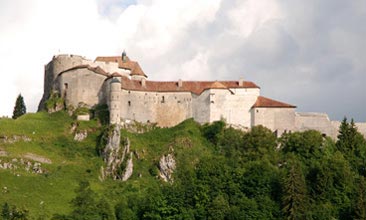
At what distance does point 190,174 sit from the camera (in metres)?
107

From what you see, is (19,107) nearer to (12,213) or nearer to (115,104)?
(115,104)

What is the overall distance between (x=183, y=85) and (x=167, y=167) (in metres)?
15.0

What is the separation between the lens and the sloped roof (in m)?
123

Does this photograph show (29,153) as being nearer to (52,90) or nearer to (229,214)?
(52,90)

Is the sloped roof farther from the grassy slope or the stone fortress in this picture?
the grassy slope

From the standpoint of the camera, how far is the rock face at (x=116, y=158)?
11389 cm

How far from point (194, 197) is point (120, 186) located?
37.2 ft

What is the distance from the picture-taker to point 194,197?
340 ft

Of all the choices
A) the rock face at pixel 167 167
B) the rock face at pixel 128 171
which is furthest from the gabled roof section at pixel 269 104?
the rock face at pixel 128 171

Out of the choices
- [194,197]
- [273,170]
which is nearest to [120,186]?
[194,197]

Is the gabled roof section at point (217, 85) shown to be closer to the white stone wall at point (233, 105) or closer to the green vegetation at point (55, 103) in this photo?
the white stone wall at point (233, 105)

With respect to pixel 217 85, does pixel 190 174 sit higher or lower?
lower

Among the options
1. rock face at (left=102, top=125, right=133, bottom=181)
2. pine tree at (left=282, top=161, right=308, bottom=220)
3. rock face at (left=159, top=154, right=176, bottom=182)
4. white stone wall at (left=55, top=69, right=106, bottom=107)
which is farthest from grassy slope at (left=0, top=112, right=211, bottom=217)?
pine tree at (left=282, top=161, right=308, bottom=220)

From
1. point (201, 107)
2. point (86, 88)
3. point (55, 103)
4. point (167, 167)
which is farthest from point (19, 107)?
point (167, 167)
